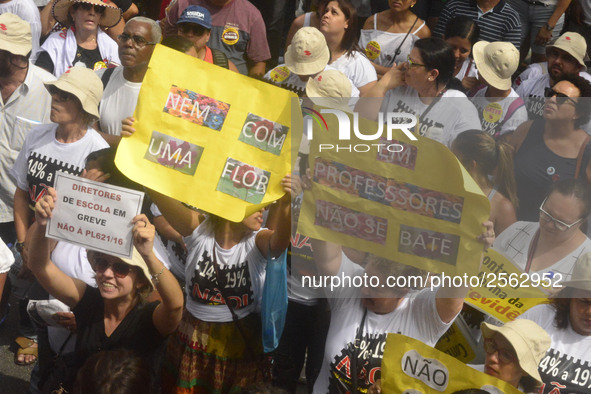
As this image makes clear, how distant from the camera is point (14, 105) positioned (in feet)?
16.8

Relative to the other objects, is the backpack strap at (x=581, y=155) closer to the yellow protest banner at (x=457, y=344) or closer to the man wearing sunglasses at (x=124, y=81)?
the yellow protest banner at (x=457, y=344)

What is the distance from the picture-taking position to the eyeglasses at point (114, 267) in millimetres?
3529

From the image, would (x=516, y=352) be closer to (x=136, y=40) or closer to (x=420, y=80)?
(x=420, y=80)

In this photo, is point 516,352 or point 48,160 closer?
point 516,352

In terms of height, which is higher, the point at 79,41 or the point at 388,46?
the point at 388,46

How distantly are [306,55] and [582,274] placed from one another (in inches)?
101

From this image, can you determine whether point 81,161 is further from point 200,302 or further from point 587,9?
point 587,9

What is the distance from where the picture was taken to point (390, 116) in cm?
317

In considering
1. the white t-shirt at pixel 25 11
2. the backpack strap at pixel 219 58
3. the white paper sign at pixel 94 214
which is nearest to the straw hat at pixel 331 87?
the backpack strap at pixel 219 58

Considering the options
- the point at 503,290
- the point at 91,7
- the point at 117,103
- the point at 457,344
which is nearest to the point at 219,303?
the point at 457,344

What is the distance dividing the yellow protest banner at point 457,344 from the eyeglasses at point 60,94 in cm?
233

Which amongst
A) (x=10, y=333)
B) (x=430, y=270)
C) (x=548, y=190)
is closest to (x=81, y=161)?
Result: (x=10, y=333)

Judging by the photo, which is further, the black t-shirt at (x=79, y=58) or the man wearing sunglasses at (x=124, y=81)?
the black t-shirt at (x=79, y=58)

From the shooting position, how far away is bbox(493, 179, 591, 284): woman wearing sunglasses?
10.2ft
